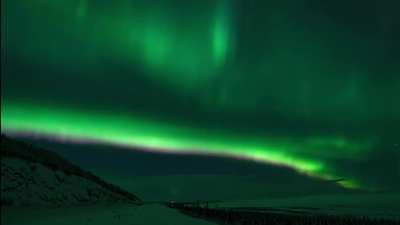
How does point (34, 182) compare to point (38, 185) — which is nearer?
point (34, 182)

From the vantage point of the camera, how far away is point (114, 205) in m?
34.8

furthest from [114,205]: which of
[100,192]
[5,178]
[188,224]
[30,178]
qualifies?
[5,178]

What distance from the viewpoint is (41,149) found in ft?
99.5

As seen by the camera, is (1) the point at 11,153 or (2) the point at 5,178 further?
(1) the point at 11,153

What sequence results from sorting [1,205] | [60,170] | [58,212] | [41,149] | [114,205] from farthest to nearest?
[114,205], [41,149], [60,170], [58,212], [1,205]

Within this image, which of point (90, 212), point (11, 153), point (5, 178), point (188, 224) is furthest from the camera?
point (188, 224)

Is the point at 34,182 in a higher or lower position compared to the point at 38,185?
higher

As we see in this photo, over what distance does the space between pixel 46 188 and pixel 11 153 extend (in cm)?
292

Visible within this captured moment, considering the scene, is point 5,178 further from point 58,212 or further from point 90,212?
point 90,212

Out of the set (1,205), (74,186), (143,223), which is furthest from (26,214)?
(143,223)

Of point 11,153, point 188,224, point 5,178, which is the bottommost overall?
point 188,224

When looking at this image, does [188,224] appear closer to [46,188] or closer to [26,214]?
[46,188]

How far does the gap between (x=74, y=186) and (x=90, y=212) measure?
1.93 metres

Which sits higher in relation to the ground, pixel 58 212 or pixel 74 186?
pixel 74 186
